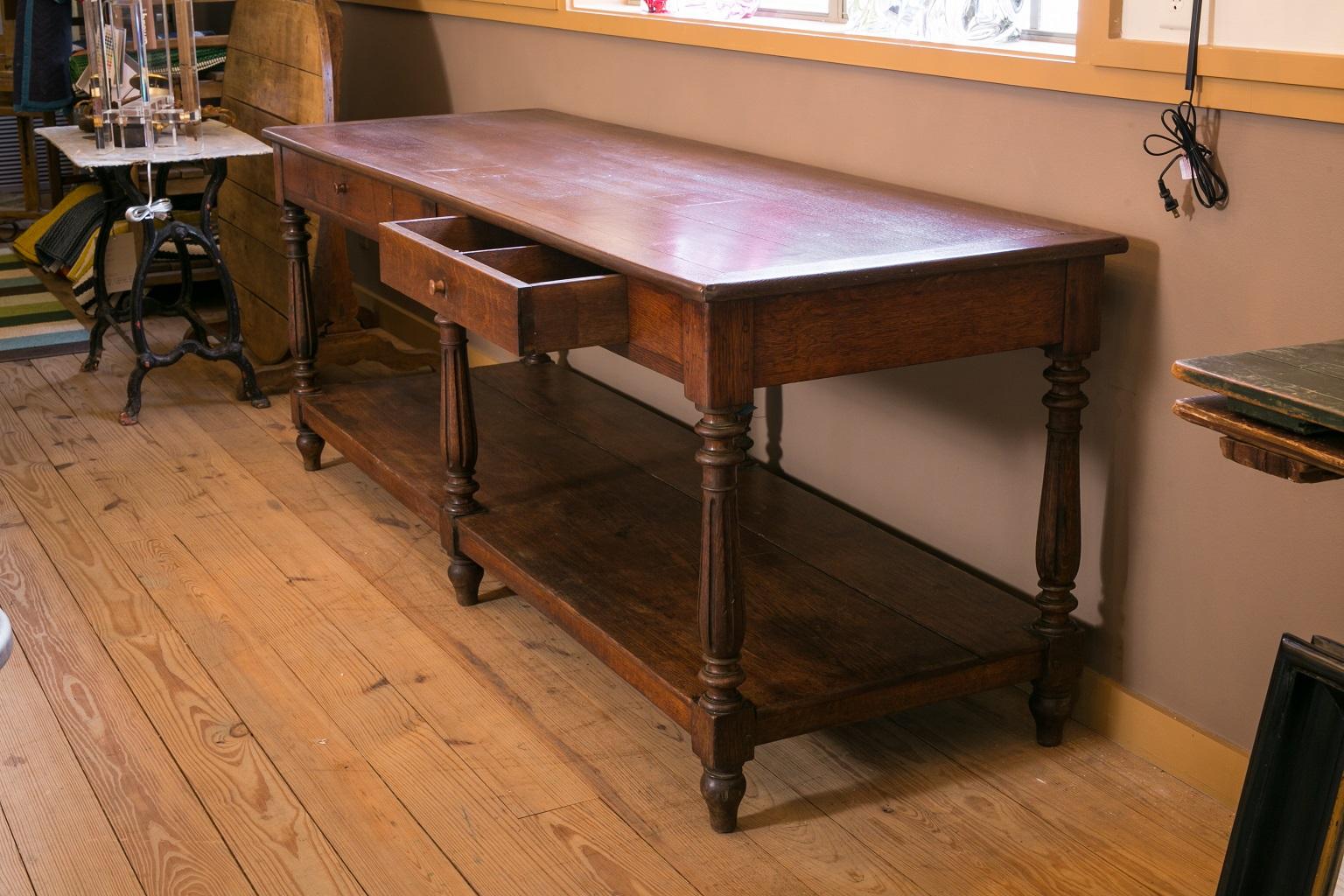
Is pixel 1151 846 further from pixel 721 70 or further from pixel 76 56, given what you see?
pixel 76 56

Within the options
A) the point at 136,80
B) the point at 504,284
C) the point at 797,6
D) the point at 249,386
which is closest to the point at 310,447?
the point at 249,386

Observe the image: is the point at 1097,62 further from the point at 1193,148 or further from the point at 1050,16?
the point at 1050,16

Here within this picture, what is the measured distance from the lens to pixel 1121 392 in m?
2.23

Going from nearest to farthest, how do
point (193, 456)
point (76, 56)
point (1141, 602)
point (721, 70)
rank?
point (1141, 602), point (721, 70), point (193, 456), point (76, 56)

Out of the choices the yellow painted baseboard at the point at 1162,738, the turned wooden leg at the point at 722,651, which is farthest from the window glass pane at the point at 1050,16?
the yellow painted baseboard at the point at 1162,738

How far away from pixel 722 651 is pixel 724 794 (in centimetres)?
22

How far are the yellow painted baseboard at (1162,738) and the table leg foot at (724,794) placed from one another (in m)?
0.65

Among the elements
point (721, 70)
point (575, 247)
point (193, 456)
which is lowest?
point (193, 456)

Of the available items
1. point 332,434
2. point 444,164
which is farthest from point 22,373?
point 444,164

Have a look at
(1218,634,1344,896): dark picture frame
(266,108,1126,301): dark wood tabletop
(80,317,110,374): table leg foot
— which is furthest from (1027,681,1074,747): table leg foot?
(80,317,110,374): table leg foot

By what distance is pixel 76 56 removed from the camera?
5.06m

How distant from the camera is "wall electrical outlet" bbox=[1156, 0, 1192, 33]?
199cm

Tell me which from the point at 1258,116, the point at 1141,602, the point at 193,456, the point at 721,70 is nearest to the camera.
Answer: the point at 1258,116

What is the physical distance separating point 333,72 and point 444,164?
1332 millimetres
